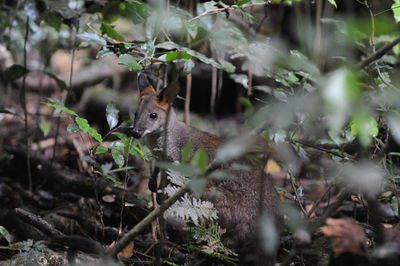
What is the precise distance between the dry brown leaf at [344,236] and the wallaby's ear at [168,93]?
1884mm

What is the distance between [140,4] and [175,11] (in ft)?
0.96

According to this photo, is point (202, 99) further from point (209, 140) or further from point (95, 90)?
point (209, 140)

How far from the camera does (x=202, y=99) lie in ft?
25.5

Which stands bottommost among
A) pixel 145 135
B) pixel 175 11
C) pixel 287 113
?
pixel 145 135

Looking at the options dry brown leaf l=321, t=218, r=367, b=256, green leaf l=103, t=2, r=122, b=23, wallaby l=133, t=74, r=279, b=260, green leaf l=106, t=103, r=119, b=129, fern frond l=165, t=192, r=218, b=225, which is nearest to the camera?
dry brown leaf l=321, t=218, r=367, b=256

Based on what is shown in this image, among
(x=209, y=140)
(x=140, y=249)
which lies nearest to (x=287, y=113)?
(x=140, y=249)

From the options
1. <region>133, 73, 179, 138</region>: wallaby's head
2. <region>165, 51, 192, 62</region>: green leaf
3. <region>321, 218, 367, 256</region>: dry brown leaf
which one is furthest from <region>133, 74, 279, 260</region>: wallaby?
<region>321, 218, 367, 256</region>: dry brown leaf

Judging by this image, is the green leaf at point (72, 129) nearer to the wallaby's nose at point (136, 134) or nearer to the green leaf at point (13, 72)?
the wallaby's nose at point (136, 134)

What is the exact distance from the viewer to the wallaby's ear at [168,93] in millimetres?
3697

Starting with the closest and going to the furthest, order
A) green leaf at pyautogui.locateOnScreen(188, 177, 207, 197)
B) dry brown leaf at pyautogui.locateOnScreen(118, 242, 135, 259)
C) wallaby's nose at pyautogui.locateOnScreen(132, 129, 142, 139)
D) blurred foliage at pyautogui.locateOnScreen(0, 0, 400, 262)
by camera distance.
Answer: blurred foliage at pyautogui.locateOnScreen(0, 0, 400, 262) < green leaf at pyautogui.locateOnScreen(188, 177, 207, 197) < dry brown leaf at pyautogui.locateOnScreen(118, 242, 135, 259) < wallaby's nose at pyautogui.locateOnScreen(132, 129, 142, 139)

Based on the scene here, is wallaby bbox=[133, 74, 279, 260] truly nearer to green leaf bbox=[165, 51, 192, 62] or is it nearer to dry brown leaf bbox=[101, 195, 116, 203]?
green leaf bbox=[165, 51, 192, 62]

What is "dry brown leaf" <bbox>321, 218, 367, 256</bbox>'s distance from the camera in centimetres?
195

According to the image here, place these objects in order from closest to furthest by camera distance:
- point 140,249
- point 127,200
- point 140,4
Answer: point 140,4
point 140,249
point 127,200

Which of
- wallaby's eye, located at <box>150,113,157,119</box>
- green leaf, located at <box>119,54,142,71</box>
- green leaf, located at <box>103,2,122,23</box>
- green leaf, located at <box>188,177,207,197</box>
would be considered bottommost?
wallaby's eye, located at <box>150,113,157,119</box>
